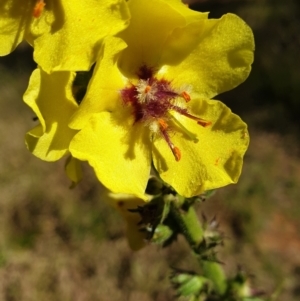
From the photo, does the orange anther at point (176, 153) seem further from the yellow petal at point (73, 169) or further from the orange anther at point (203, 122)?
the yellow petal at point (73, 169)

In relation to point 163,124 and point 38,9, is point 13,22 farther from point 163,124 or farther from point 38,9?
point 163,124

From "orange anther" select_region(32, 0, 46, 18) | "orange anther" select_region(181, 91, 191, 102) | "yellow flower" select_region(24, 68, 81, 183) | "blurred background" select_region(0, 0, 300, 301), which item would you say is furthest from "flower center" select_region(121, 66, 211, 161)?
"blurred background" select_region(0, 0, 300, 301)

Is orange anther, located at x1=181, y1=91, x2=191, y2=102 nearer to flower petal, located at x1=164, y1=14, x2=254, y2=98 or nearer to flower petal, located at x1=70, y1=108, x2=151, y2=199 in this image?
flower petal, located at x1=164, y1=14, x2=254, y2=98

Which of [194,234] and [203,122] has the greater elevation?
[203,122]

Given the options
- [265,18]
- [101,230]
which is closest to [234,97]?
[265,18]

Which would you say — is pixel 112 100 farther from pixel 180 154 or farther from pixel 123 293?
pixel 123 293

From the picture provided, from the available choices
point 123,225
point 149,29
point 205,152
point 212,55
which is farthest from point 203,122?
point 123,225
